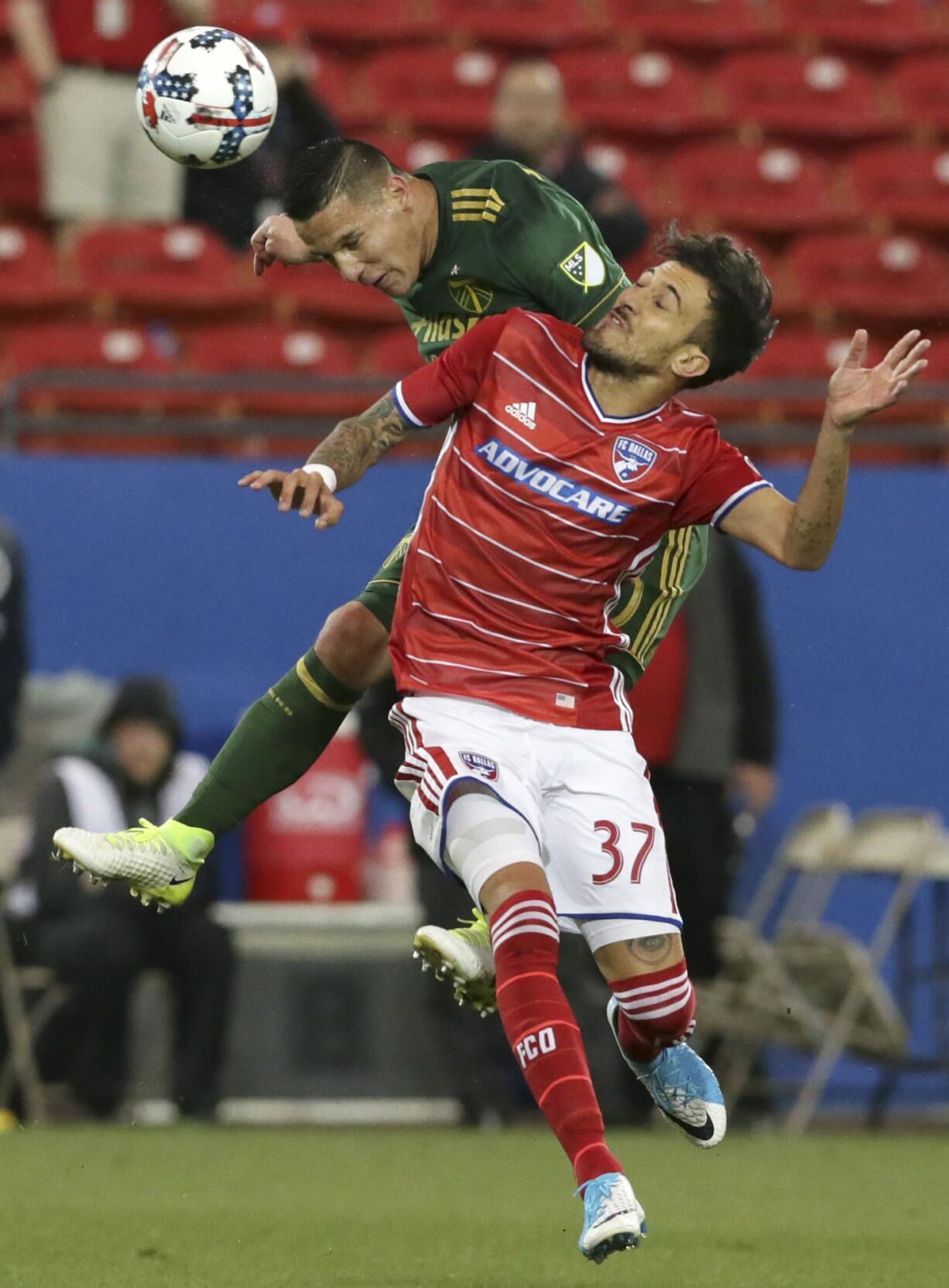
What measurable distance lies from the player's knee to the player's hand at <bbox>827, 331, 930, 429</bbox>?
1358 mm

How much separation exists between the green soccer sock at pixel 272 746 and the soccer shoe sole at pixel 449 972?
0.64m

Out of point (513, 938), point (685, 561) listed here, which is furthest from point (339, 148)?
point (513, 938)

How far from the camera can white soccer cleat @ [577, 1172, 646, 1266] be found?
4.38 m

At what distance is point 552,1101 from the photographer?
4.65 m

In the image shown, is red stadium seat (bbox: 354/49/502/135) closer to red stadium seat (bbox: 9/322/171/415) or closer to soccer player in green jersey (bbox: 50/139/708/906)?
red stadium seat (bbox: 9/322/171/415)

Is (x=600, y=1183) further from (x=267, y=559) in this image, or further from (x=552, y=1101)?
(x=267, y=559)

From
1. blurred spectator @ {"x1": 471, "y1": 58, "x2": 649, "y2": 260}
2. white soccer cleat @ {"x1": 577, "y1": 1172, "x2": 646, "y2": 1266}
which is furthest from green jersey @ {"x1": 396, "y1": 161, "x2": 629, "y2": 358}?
blurred spectator @ {"x1": 471, "y1": 58, "x2": 649, "y2": 260}

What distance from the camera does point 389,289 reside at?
5496 mm

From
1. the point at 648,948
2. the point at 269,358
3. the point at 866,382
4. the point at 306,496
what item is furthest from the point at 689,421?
the point at 269,358

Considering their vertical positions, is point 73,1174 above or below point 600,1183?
below

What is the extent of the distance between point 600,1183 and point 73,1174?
10.7 ft

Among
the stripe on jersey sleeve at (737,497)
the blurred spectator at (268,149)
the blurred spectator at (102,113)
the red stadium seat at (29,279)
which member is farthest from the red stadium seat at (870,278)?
the stripe on jersey sleeve at (737,497)

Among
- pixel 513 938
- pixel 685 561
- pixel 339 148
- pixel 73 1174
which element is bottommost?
pixel 73 1174

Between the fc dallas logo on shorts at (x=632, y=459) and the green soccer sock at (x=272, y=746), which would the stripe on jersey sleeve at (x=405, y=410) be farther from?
the green soccer sock at (x=272, y=746)
